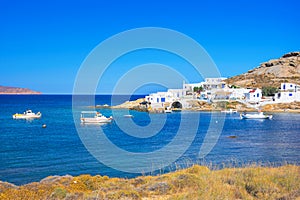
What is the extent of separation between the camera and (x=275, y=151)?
23.7 m

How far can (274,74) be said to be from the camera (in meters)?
100

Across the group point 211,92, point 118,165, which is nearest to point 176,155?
point 118,165

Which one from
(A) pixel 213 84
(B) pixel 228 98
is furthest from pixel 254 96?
(A) pixel 213 84

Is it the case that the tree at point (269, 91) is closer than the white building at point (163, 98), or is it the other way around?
the tree at point (269, 91)

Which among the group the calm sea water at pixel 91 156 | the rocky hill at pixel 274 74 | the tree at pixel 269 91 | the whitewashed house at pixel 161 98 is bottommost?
the calm sea water at pixel 91 156

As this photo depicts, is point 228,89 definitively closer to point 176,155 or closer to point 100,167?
point 176,155

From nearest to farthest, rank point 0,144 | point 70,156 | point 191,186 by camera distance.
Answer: point 191,186, point 70,156, point 0,144

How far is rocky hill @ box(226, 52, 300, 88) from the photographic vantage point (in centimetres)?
9038

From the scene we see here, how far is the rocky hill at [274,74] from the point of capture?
90.4 metres

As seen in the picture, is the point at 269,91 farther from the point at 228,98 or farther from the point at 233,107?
the point at 233,107

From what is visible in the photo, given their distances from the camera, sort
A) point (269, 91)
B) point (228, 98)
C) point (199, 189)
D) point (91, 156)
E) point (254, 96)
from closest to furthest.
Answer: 1. point (199, 189)
2. point (91, 156)
3. point (254, 96)
4. point (228, 98)
5. point (269, 91)

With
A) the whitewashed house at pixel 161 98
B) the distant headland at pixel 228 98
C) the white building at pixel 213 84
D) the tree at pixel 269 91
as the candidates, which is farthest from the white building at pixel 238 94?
the whitewashed house at pixel 161 98

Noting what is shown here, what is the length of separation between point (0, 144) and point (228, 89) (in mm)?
57466

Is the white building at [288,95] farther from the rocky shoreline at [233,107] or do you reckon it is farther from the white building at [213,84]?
the white building at [213,84]
